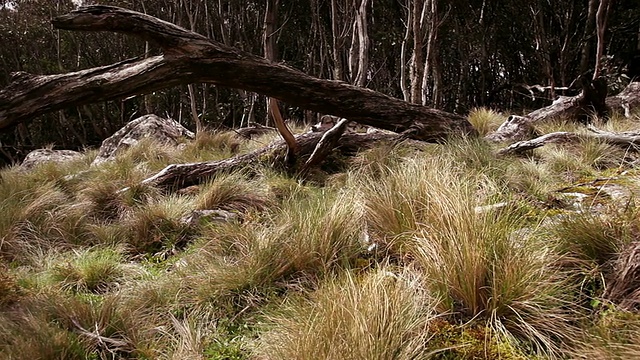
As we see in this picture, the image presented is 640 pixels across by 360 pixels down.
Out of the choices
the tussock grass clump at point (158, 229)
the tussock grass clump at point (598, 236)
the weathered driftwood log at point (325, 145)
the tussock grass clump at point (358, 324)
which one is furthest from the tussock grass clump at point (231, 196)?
the tussock grass clump at point (598, 236)

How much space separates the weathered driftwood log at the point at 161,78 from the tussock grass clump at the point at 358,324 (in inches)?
105

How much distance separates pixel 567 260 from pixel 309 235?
54.9 inches

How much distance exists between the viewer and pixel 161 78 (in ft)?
12.5

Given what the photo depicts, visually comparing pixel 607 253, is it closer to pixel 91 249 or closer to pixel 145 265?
pixel 145 265

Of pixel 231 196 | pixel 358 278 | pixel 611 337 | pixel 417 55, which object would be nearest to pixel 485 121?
pixel 417 55

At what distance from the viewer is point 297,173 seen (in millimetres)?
5348

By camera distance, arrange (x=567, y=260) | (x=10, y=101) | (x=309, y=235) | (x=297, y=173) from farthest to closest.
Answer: (x=297, y=173)
(x=10, y=101)
(x=309, y=235)
(x=567, y=260)

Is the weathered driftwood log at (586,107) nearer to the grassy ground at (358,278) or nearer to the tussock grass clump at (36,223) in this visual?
the grassy ground at (358,278)

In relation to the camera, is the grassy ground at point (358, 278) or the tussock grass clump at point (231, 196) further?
the tussock grass clump at point (231, 196)

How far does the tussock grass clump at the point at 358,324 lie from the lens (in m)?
1.61

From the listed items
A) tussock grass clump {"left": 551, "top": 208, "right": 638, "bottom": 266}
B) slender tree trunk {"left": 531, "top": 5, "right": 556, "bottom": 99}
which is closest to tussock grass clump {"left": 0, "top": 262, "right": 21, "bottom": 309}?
tussock grass clump {"left": 551, "top": 208, "right": 638, "bottom": 266}

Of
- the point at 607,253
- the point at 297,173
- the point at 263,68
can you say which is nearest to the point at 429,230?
the point at 607,253

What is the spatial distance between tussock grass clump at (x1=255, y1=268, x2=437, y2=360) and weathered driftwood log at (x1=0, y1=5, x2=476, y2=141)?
266 centimetres

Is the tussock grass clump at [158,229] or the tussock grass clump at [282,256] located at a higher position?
the tussock grass clump at [282,256]
